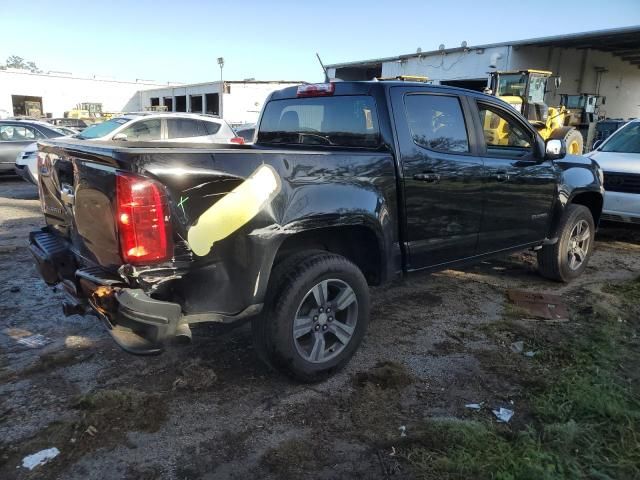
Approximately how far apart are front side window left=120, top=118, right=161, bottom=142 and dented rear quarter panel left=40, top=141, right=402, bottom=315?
695 centimetres

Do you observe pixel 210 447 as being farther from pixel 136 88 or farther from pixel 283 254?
pixel 136 88

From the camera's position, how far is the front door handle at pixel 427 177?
3736mm

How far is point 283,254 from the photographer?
327cm

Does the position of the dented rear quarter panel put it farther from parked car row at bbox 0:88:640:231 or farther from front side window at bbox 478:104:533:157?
parked car row at bbox 0:88:640:231

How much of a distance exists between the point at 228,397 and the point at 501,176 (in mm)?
2921

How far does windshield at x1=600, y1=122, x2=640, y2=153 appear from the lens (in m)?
7.68

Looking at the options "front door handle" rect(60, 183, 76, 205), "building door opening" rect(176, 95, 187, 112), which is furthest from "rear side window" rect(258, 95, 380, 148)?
"building door opening" rect(176, 95, 187, 112)

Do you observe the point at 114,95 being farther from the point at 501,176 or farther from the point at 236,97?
the point at 501,176

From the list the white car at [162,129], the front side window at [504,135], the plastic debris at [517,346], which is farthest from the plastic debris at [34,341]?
the white car at [162,129]

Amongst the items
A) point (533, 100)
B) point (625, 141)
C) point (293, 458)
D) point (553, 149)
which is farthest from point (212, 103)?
point (293, 458)

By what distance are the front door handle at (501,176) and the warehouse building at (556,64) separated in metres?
23.5

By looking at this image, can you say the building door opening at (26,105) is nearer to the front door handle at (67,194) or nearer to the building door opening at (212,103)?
the building door opening at (212,103)

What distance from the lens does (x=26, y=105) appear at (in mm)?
47969

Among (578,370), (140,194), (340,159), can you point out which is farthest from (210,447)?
(578,370)
